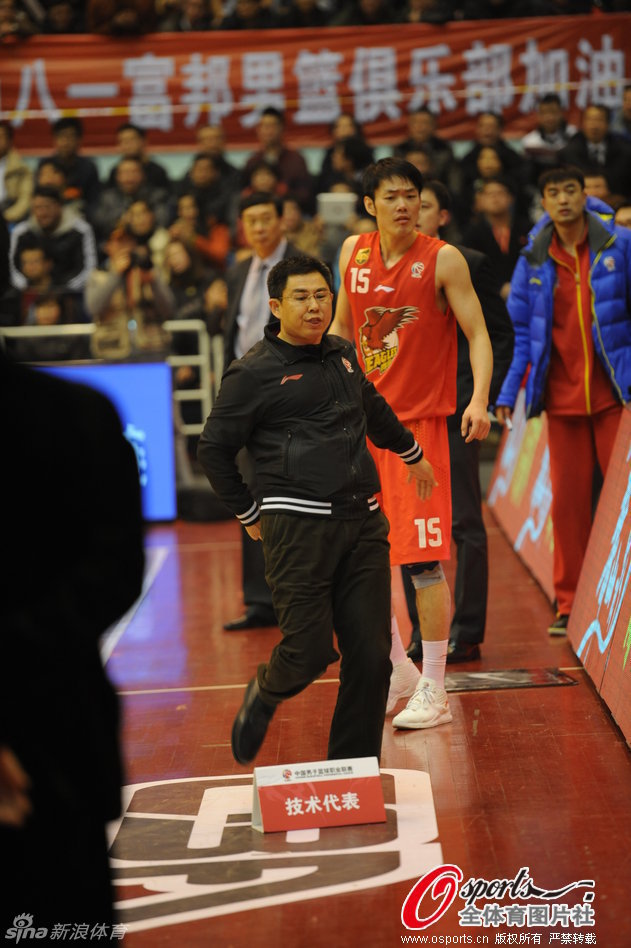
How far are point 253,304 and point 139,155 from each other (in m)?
6.66

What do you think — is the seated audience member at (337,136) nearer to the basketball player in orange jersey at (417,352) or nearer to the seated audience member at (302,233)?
the seated audience member at (302,233)

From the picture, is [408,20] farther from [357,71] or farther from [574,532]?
[574,532]

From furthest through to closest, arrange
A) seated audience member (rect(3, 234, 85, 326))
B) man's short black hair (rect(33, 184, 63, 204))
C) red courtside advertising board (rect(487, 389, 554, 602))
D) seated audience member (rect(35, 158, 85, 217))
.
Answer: seated audience member (rect(35, 158, 85, 217)) → man's short black hair (rect(33, 184, 63, 204)) → seated audience member (rect(3, 234, 85, 326)) → red courtside advertising board (rect(487, 389, 554, 602))

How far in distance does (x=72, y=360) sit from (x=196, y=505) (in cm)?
187

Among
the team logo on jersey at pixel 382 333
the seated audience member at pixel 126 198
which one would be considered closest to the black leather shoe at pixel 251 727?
the team logo on jersey at pixel 382 333

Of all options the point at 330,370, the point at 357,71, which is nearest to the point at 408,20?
the point at 357,71

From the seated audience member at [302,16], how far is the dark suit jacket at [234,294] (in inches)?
296

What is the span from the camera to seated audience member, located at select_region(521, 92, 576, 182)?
13039 mm

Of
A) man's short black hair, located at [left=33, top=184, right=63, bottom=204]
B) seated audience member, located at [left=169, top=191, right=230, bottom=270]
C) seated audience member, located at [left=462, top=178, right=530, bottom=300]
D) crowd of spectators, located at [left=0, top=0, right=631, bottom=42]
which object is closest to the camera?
seated audience member, located at [left=462, top=178, right=530, bottom=300]

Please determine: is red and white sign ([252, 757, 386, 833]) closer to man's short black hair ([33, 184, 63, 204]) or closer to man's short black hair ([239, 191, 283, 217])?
man's short black hair ([239, 191, 283, 217])

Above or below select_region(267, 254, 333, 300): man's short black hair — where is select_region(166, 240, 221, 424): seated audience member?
below

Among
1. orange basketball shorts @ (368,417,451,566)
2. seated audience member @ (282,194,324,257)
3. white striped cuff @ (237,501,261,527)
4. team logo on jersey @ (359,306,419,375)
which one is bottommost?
orange basketball shorts @ (368,417,451,566)

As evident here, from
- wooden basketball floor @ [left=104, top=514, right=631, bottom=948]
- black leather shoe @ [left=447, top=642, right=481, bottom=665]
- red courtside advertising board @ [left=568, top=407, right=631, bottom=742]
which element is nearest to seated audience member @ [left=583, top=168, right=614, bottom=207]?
red courtside advertising board @ [left=568, top=407, right=631, bottom=742]

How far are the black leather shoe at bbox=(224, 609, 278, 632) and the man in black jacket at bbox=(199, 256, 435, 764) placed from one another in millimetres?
2896
